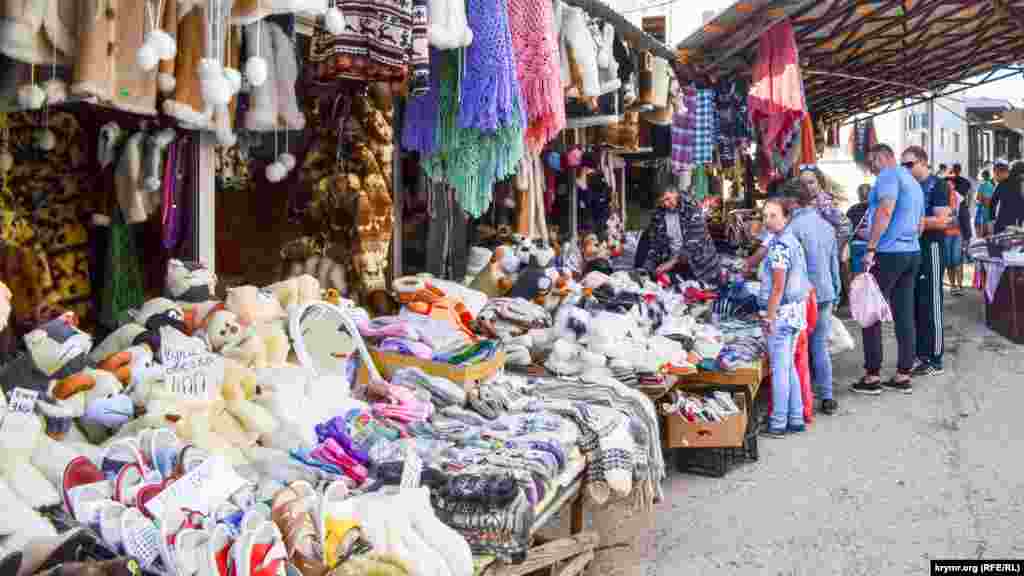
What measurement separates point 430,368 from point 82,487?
185 cm

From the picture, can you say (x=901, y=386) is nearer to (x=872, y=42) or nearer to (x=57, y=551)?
(x=872, y=42)

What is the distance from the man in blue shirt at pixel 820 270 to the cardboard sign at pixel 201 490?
522 centimetres

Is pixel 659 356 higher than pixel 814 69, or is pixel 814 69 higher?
pixel 814 69

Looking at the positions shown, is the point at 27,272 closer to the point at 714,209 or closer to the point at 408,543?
the point at 408,543

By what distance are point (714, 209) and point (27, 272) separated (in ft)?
29.1

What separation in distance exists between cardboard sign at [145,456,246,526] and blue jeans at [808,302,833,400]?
5.50 meters

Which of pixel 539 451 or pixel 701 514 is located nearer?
pixel 539 451

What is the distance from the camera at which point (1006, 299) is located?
10.5 metres

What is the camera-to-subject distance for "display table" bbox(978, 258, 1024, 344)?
1024 centimetres

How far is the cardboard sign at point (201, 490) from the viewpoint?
235 centimetres

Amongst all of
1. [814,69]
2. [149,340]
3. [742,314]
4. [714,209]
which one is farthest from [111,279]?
[814,69]

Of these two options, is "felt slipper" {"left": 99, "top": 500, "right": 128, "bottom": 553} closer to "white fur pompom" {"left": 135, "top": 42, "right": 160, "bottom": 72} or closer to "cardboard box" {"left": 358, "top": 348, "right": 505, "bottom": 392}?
"white fur pompom" {"left": 135, "top": 42, "right": 160, "bottom": 72}

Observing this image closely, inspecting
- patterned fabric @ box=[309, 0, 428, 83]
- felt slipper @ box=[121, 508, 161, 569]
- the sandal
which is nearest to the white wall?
patterned fabric @ box=[309, 0, 428, 83]

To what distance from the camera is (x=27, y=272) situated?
4.30 metres
